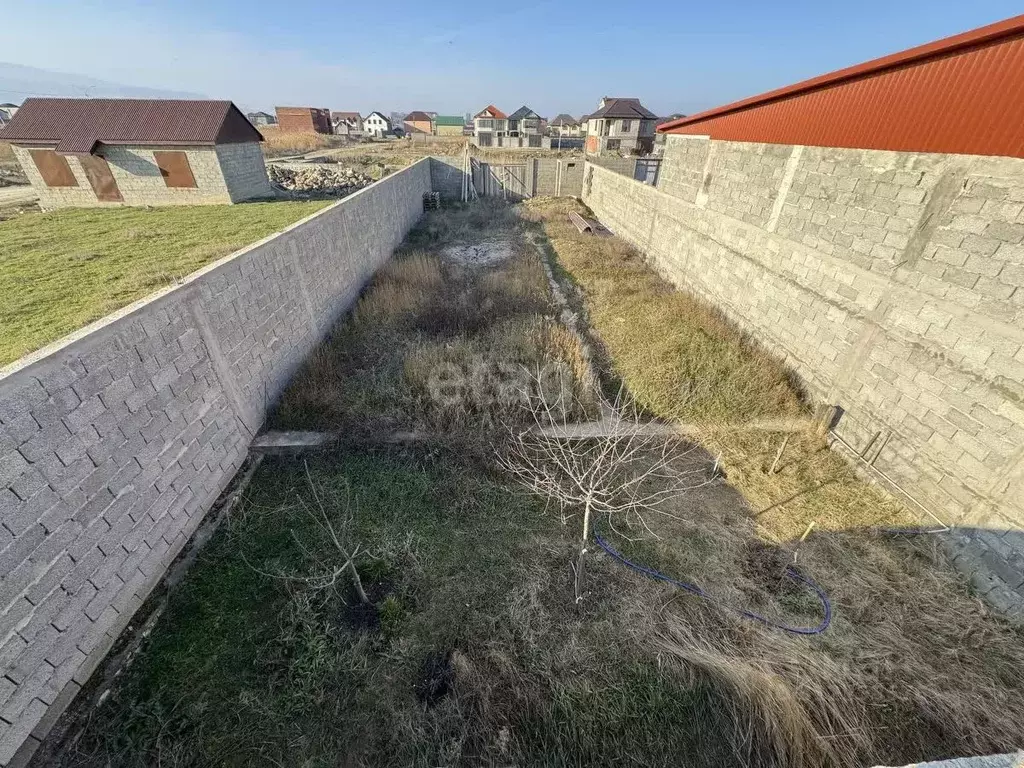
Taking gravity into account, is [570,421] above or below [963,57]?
below

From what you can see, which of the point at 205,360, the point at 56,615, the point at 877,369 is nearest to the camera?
the point at 56,615

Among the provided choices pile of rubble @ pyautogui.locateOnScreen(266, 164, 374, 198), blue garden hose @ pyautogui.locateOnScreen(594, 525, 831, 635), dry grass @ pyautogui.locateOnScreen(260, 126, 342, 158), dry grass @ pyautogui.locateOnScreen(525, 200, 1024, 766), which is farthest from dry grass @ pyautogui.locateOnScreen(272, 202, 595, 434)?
dry grass @ pyautogui.locateOnScreen(260, 126, 342, 158)

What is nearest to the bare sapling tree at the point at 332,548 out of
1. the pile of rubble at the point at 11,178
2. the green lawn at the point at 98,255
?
the green lawn at the point at 98,255

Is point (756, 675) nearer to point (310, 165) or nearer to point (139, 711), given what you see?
point (139, 711)

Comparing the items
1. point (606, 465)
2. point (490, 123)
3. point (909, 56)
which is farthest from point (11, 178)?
point (490, 123)

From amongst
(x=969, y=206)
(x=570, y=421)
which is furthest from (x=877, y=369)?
(x=570, y=421)

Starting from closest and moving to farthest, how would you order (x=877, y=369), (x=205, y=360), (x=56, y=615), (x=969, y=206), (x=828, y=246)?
(x=56, y=615) → (x=969, y=206) → (x=205, y=360) → (x=877, y=369) → (x=828, y=246)

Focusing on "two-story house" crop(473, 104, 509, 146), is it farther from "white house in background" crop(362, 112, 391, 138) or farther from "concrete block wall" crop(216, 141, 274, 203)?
"concrete block wall" crop(216, 141, 274, 203)
